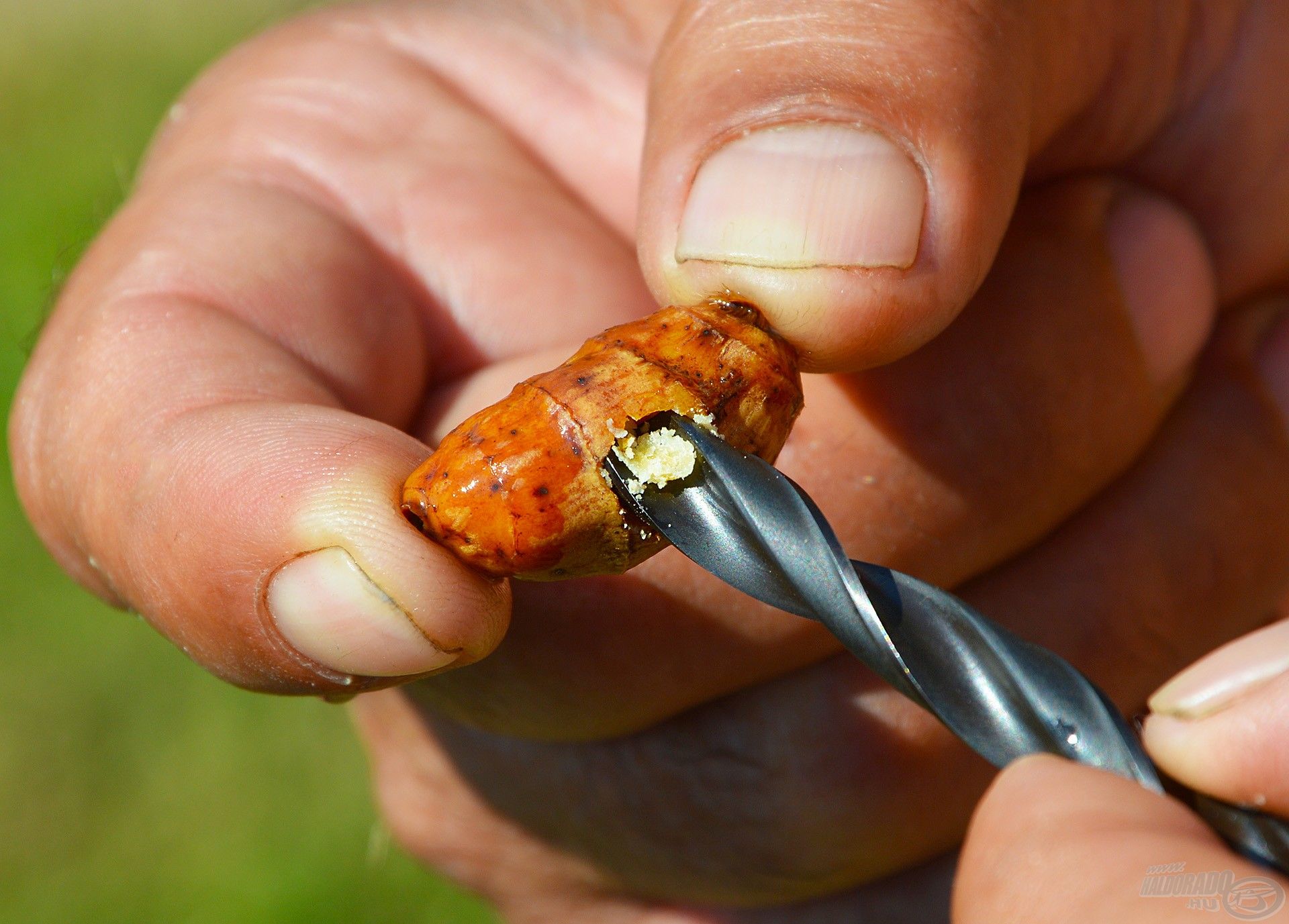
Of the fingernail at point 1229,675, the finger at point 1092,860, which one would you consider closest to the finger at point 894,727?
the fingernail at point 1229,675

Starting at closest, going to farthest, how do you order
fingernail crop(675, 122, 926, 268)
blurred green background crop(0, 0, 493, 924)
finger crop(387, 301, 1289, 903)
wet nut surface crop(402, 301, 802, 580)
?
wet nut surface crop(402, 301, 802, 580), fingernail crop(675, 122, 926, 268), finger crop(387, 301, 1289, 903), blurred green background crop(0, 0, 493, 924)

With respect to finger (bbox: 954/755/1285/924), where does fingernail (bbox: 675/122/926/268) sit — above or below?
above

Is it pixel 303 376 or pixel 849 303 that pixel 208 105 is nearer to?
pixel 303 376

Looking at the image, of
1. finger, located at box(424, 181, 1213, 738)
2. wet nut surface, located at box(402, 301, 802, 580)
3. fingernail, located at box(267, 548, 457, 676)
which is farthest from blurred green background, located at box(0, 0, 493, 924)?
wet nut surface, located at box(402, 301, 802, 580)

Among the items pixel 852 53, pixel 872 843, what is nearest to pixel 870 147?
pixel 852 53

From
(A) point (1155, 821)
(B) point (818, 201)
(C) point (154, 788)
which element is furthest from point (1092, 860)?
(C) point (154, 788)

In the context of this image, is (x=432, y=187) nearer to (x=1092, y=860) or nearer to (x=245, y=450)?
(x=245, y=450)
